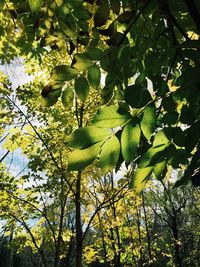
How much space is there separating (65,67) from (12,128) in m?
8.58

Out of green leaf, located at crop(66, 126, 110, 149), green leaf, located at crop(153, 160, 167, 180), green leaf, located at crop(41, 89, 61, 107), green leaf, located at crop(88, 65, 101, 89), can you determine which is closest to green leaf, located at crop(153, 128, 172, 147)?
green leaf, located at crop(153, 160, 167, 180)

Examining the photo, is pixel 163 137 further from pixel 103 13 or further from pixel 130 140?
pixel 103 13

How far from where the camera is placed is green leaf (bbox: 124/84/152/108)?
119 cm

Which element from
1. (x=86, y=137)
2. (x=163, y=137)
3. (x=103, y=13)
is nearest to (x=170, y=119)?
(x=163, y=137)

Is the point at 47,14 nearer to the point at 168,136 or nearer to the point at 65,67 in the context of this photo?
the point at 65,67

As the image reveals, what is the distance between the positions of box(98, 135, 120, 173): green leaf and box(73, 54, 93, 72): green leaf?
0.39 meters

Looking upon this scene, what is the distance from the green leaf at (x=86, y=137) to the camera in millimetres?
1117

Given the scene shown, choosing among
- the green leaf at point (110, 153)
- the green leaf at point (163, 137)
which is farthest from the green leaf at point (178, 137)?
the green leaf at point (110, 153)

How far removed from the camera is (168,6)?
1.40 metres

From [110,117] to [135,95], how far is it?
123 mm

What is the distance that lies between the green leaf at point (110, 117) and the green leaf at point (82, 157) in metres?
0.08

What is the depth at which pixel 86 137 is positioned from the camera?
1132mm

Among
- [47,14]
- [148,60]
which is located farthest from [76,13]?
[148,60]

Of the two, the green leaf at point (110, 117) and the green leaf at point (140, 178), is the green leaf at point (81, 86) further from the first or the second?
the green leaf at point (140, 178)
